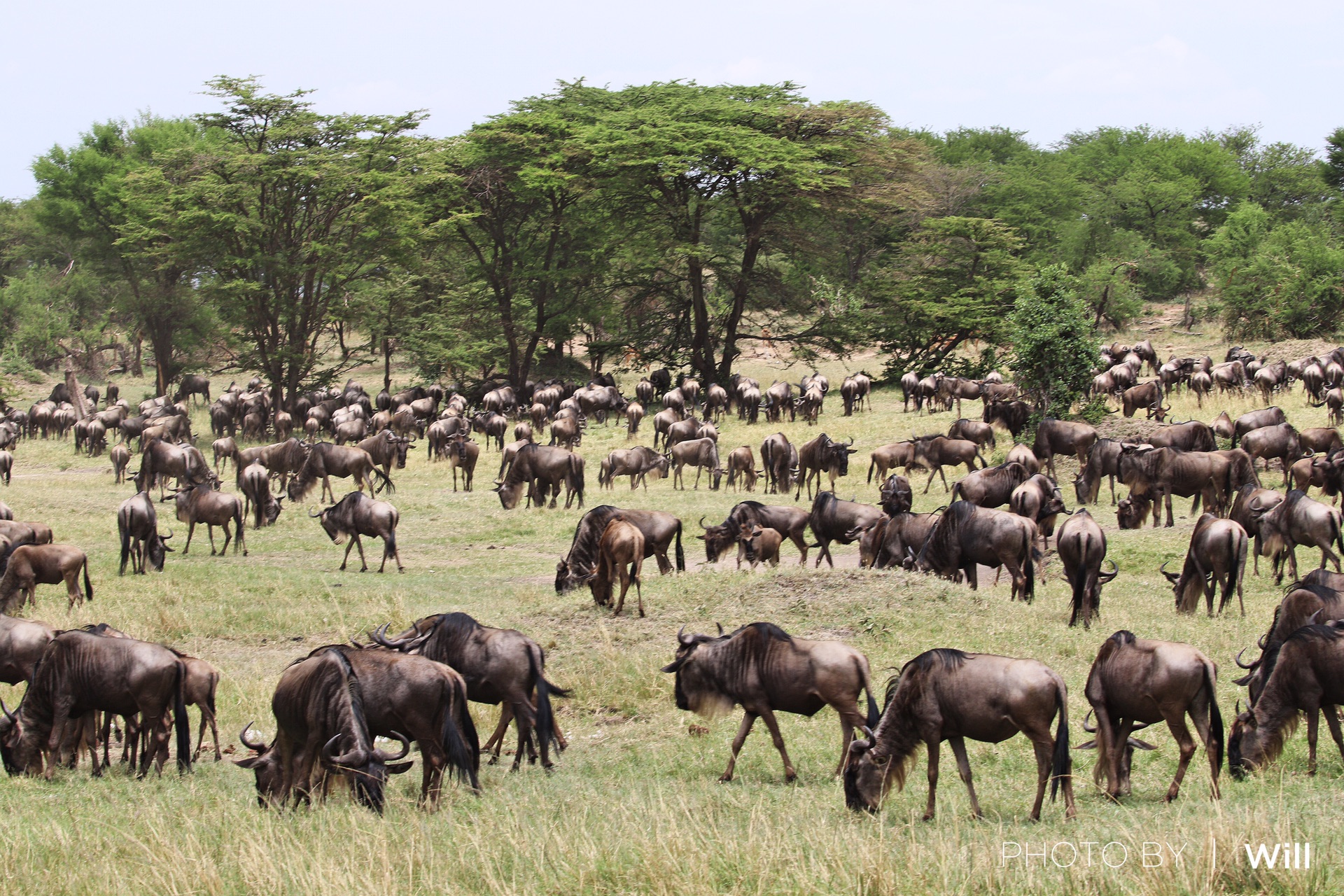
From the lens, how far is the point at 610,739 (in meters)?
10.4

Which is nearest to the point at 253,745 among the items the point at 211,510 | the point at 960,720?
the point at 960,720

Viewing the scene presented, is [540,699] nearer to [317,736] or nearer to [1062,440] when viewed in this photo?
[317,736]

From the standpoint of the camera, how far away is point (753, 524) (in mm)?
18750

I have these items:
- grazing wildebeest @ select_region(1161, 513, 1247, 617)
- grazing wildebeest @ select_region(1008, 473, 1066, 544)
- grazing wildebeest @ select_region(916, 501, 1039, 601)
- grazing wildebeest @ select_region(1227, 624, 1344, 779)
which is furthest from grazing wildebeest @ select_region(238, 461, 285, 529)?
grazing wildebeest @ select_region(1227, 624, 1344, 779)

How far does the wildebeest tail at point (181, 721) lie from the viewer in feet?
29.8

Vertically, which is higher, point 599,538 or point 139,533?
point 599,538

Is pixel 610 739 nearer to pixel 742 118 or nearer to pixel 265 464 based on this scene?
pixel 265 464

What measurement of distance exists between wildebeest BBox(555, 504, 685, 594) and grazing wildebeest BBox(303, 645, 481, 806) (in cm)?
719

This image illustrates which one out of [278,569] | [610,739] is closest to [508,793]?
[610,739]

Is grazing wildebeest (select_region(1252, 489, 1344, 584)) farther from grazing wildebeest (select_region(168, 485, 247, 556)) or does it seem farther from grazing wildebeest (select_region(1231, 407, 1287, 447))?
grazing wildebeest (select_region(168, 485, 247, 556))

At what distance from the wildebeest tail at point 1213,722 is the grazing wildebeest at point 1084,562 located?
5465 millimetres

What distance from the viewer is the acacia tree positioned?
4122 cm

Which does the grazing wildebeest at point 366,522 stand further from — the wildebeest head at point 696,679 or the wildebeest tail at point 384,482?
the wildebeest head at point 696,679

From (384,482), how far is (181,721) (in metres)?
20.9
